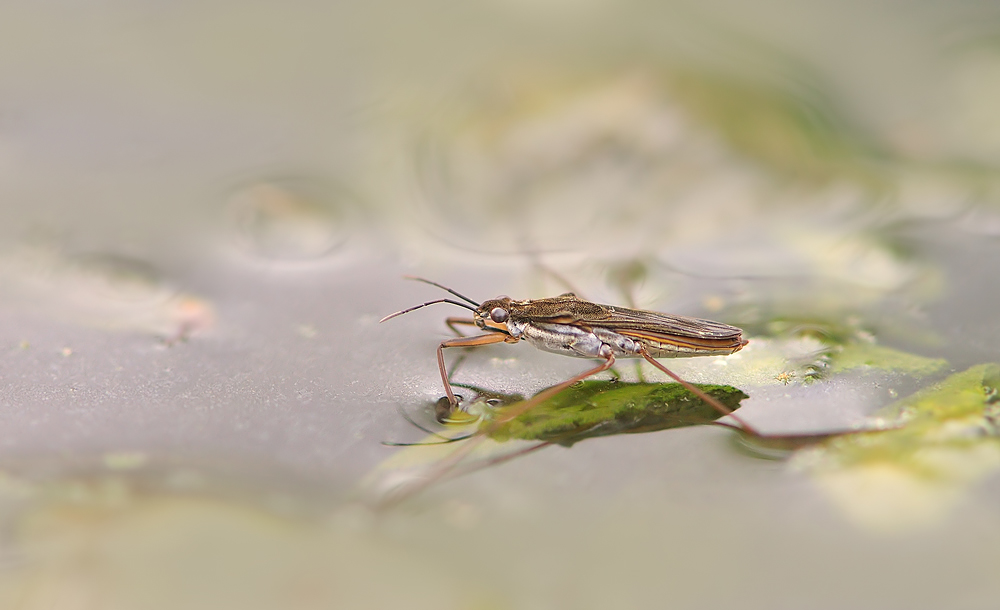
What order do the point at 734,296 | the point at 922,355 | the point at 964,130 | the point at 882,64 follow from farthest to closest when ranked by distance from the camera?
1. the point at 882,64
2. the point at 964,130
3. the point at 734,296
4. the point at 922,355

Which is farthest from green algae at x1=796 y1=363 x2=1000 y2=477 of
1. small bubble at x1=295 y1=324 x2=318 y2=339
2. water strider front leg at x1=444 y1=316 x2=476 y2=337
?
small bubble at x1=295 y1=324 x2=318 y2=339

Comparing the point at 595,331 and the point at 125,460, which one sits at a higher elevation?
the point at 595,331

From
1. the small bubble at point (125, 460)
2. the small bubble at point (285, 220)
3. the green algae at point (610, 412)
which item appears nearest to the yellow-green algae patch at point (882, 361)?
the green algae at point (610, 412)

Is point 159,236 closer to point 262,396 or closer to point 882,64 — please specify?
point 262,396

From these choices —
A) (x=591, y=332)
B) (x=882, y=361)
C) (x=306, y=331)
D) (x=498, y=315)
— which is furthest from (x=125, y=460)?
(x=882, y=361)

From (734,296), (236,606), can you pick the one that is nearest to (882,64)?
(734,296)

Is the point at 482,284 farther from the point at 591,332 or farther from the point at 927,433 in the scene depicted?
the point at 927,433
